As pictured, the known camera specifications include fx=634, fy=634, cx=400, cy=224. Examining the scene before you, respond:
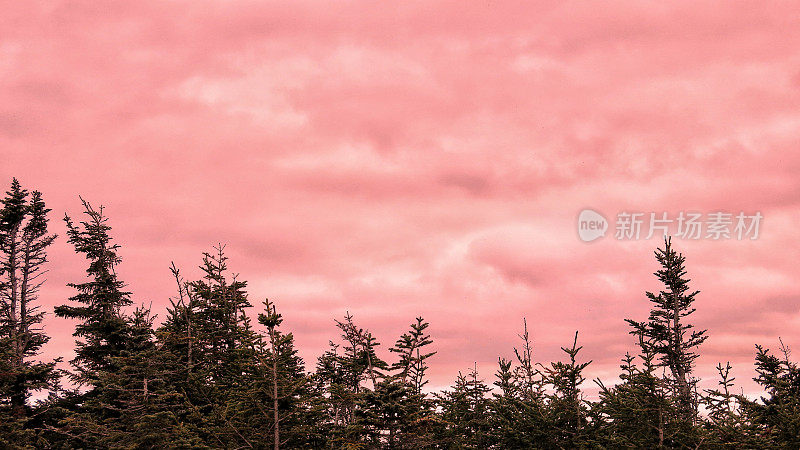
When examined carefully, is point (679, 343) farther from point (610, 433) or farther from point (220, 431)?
point (220, 431)

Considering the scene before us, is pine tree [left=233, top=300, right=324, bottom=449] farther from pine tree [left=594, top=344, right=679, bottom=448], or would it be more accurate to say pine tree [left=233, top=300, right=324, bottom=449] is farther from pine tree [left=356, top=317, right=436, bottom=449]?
pine tree [left=594, top=344, right=679, bottom=448]

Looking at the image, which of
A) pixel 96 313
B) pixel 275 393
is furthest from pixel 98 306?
pixel 275 393

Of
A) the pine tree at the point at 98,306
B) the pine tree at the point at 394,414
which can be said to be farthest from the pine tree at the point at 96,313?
the pine tree at the point at 394,414

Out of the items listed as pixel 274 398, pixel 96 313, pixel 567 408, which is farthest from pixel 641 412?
pixel 96 313

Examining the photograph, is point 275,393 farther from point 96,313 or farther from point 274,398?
point 96,313

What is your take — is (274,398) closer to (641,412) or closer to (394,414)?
(394,414)

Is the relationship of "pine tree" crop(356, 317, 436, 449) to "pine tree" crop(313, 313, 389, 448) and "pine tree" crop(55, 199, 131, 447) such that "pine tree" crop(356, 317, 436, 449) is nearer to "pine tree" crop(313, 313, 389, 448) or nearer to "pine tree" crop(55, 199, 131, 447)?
"pine tree" crop(313, 313, 389, 448)

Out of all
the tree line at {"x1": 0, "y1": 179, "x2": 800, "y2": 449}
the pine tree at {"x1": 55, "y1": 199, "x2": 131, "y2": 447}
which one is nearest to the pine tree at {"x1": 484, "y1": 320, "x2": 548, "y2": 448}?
the tree line at {"x1": 0, "y1": 179, "x2": 800, "y2": 449}

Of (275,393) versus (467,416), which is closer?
(275,393)

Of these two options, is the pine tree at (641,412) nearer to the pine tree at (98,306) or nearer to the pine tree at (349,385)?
the pine tree at (349,385)

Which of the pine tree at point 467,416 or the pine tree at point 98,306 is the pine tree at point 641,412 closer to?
the pine tree at point 467,416

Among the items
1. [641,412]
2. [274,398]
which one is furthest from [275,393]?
[641,412]

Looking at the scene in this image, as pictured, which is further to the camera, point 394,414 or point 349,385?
point 349,385

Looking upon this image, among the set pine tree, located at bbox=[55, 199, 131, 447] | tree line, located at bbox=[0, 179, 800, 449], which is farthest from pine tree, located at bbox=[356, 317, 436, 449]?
pine tree, located at bbox=[55, 199, 131, 447]
